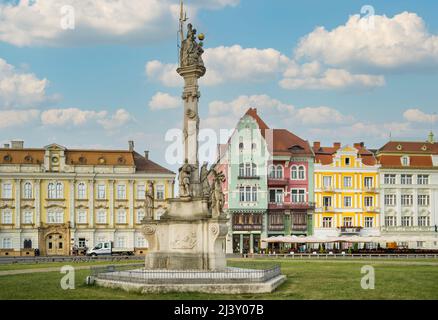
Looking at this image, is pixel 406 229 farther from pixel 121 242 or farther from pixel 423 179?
pixel 121 242

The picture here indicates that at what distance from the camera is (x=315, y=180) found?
294ft

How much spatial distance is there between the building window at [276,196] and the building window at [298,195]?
140 centimetres

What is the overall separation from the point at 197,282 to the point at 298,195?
6064cm

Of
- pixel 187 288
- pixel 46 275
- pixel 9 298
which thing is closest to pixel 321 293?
pixel 187 288

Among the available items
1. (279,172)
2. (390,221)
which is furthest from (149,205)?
(390,221)

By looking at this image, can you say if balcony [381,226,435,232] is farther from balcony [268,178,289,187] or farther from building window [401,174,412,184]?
balcony [268,178,289,187]

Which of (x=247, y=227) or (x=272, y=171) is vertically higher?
(x=272, y=171)

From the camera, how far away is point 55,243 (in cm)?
8450

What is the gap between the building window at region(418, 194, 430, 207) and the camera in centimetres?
9188

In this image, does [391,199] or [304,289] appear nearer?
[304,289]

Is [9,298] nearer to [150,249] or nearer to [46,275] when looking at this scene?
[150,249]

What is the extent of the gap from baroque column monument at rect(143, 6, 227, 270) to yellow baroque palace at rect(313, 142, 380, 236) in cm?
5378

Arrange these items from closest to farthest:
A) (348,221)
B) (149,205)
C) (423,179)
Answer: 1. (149,205)
2. (348,221)
3. (423,179)

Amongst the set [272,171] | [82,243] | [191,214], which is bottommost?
[82,243]
